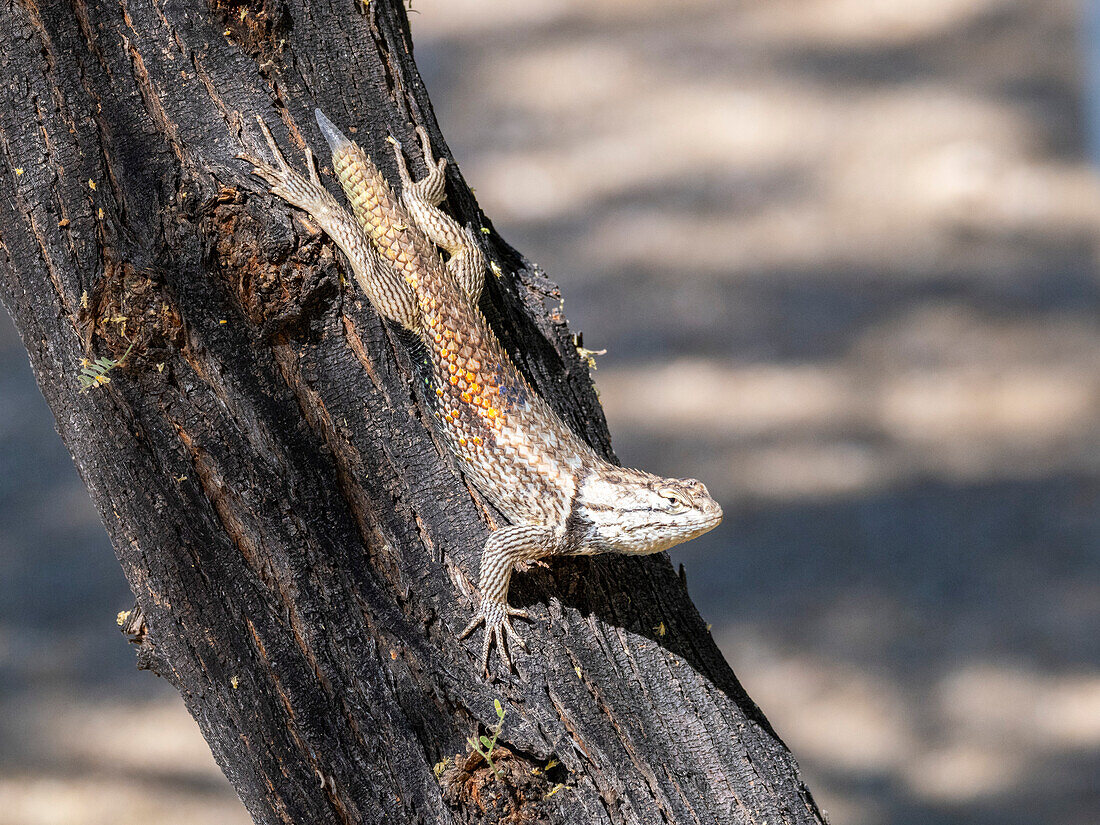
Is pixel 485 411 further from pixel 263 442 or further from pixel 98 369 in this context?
pixel 98 369

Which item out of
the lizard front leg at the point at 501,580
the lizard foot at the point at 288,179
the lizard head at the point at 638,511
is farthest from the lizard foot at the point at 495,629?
the lizard foot at the point at 288,179

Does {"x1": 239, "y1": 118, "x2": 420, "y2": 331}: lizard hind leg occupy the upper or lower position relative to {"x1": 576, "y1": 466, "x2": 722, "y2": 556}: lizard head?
upper

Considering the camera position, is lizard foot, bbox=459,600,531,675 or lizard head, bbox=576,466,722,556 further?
lizard head, bbox=576,466,722,556

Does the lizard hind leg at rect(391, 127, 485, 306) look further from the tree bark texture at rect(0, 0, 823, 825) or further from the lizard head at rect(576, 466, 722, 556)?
the lizard head at rect(576, 466, 722, 556)

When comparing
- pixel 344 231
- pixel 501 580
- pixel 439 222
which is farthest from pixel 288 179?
pixel 501 580

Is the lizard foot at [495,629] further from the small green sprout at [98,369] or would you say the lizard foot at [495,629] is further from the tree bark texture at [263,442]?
the small green sprout at [98,369]

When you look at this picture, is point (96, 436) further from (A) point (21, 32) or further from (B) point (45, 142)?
(A) point (21, 32)

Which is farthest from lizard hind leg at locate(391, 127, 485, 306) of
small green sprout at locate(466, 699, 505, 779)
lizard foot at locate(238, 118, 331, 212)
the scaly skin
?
small green sprout at locate(466, 699, 505, 779)

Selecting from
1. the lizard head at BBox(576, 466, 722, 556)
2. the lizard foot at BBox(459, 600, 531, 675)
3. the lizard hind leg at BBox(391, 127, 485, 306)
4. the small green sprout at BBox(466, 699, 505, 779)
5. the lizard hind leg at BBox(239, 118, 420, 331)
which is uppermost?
the lizard hind leg at BBox(391, 127, 485, 306)
